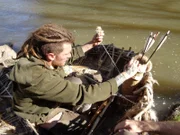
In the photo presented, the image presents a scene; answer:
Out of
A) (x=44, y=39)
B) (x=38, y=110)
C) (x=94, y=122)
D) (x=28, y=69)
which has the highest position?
(x=44, y=39)

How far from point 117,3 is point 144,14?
0.95 meters

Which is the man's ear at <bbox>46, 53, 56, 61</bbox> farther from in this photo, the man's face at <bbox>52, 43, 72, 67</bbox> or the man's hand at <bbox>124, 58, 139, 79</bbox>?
the man's hand at <bbox>124, 58, 139, 79</bbox>

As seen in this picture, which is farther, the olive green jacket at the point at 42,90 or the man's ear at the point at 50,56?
the man's ear at the point at 50,56

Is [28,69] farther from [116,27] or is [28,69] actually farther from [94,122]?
[116,27]

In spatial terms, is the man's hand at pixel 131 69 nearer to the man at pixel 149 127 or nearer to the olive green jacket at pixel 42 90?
the olive green jacket at pixel 42 90

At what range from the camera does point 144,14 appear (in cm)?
712

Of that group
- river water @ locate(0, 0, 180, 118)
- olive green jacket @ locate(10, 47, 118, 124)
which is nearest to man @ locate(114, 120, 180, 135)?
olive green jacket @ locate(10, 47, 118, 124)

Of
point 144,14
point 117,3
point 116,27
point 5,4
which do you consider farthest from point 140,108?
point 5,4

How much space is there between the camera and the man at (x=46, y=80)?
2287 millimetres

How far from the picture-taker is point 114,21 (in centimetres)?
685

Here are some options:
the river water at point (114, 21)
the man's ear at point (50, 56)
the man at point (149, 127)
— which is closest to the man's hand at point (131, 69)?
the man at point (149, 127)

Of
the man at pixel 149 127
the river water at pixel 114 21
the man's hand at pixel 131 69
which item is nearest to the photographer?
the man at pixel 149 127

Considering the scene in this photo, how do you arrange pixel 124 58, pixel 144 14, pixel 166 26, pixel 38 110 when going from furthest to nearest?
pixel 144 14
pixel 166 26
pixel 124 58
pixel 38 110

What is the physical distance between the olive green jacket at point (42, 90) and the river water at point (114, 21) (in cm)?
216
